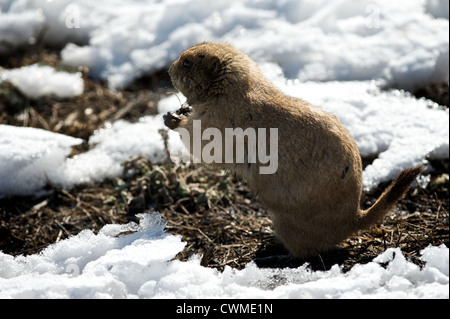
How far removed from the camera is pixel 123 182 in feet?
13.4

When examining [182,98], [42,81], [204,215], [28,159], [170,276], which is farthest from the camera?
[42,81]

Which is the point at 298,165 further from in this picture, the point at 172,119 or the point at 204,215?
the point at 204,215

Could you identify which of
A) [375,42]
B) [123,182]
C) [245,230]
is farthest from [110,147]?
[375,42]

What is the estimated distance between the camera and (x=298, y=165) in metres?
2.82

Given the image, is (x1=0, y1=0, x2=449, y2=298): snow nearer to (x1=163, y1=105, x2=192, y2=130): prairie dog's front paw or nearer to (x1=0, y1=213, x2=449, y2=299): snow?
(x1=0, y1=213, x2=449, y2=299): snow

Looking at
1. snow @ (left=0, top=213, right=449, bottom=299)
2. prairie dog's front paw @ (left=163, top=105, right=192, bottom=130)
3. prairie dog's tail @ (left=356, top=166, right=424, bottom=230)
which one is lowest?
snow @ (left=0, top=213, right=449, bottom=299)

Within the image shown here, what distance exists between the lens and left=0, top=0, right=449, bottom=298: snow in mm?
2373

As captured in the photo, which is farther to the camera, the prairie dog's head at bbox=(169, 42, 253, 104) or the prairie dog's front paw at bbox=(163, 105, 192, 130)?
the prairie dog's front paw at bbox=(163, 105, 192, 130)

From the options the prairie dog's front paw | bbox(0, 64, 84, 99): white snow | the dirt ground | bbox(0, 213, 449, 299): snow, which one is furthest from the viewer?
bbox(0, 64, 84, 99): white snow

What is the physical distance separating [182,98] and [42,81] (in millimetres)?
1606

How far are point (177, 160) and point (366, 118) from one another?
1.67 meters

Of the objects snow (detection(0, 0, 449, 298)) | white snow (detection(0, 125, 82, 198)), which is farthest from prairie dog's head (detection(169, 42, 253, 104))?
white snow (detection(0, 125, 82, 198))

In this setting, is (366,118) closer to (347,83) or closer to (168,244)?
(347,83)

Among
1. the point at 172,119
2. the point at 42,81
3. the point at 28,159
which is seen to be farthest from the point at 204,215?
the point at 42,81
